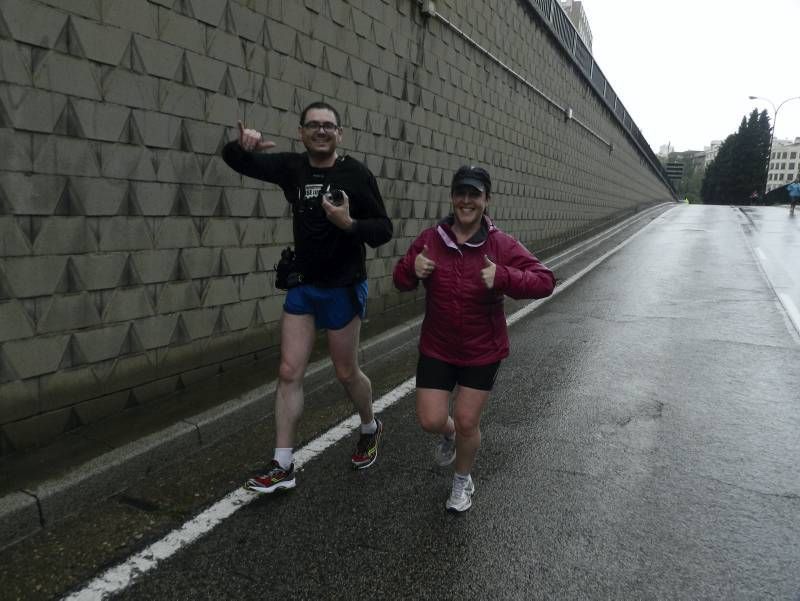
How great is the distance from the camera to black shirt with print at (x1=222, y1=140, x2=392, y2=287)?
131 inches

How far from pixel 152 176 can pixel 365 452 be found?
2.41m

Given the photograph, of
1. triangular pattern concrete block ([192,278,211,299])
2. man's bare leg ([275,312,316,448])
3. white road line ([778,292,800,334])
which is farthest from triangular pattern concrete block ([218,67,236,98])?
white road line ([778,292,800,334])

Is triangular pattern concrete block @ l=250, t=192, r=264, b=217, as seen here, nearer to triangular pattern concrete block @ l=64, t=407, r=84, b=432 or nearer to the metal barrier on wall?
triangular pattern concrete block @ l=64, t=407, r=84, b=432

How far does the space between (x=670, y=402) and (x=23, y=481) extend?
180 inches

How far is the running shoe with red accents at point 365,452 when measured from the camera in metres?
3.74

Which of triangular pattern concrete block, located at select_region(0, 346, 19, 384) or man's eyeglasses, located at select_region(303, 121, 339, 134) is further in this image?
triangular pattern concrete block, located at select_region(0, 346, 19, 384)

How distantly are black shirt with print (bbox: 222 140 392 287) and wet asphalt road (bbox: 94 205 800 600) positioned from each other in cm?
126

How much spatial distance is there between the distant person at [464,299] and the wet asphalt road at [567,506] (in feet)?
1.44

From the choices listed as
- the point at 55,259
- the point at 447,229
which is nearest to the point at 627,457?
the point at 447,229

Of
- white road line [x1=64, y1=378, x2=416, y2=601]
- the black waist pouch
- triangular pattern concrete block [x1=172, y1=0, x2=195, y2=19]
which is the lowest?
white road line [x1=64, y1=378, x2=416, y2=601]

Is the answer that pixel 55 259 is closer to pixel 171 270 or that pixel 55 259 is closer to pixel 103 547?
pixel 171 270

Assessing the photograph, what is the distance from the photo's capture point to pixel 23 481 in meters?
3.22

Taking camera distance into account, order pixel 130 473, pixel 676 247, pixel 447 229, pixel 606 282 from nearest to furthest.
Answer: pixel 447 229, pixel 130 473, pixel 606 282, pixel 676 247

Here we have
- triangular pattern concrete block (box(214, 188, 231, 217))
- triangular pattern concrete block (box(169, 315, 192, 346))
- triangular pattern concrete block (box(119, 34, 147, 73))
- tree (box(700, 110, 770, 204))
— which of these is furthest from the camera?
tree (box(700, 110, 770, 204))
